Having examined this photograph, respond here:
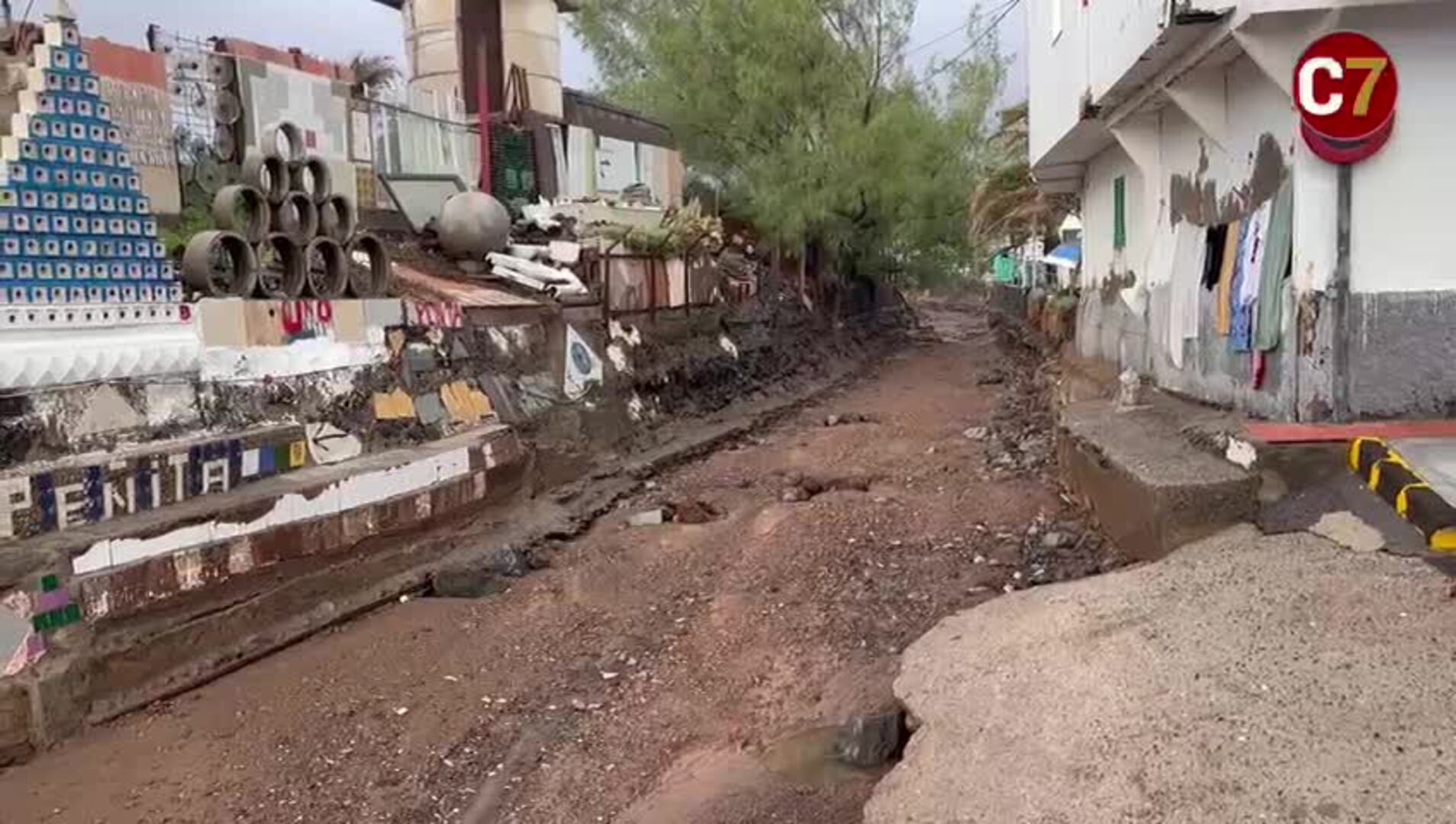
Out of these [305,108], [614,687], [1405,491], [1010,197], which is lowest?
[614,687]

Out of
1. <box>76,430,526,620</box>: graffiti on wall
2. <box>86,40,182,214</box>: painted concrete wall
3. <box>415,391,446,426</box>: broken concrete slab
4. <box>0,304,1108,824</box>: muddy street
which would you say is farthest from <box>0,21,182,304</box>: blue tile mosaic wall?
<box>86,40,182,214</box>: painted concrete wall

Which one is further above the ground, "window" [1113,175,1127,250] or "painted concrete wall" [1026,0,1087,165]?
"painted concrete wall" [1026,0,1087,165]

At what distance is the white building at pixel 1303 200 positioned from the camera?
6.66 metres

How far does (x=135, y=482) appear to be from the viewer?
699 centimetres

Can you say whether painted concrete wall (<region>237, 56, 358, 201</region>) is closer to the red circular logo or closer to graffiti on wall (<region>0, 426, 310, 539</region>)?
graffiti on wall (<region>0, 426, 310, 539</region>)

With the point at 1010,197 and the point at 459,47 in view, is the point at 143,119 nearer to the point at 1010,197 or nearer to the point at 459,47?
the point at 459,47

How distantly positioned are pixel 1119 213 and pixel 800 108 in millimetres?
12255

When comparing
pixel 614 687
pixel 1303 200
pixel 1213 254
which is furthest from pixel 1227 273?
pixel 614 687

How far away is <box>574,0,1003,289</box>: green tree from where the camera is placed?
23688mm

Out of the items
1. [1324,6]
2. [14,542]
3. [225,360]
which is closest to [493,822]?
[14,542]

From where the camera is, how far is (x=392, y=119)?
15.1m

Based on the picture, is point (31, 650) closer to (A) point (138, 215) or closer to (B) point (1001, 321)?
(A) point (138, 215)

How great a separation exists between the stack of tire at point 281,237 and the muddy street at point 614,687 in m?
2.88

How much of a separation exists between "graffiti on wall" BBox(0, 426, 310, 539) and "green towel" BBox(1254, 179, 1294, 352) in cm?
676
